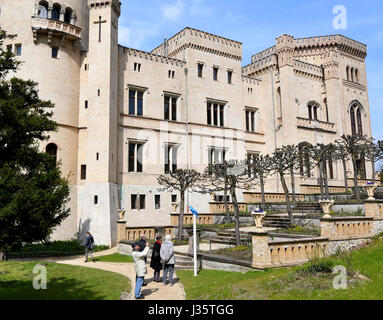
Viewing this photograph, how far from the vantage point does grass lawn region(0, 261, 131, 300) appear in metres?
10.2

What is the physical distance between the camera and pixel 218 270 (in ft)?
46.0

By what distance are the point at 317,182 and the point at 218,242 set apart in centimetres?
2081

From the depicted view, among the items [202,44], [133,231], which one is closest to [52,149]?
[133,231]

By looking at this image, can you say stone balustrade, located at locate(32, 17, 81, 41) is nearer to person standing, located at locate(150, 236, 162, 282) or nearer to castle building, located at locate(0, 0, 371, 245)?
castle building, located at locate(0, 0, 371, 245)

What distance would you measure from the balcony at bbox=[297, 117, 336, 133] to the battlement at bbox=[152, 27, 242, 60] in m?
9.40

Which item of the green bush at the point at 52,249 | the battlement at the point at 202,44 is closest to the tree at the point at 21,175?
the green bush at the point at 52,249

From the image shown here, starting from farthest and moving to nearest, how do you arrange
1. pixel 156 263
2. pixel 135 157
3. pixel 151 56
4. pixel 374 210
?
1. pixel 151 56
2. pixel 135 157
3. pixel 374 210
4. pixel 156 263

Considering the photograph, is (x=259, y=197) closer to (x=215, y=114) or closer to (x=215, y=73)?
(x=215, y=114)

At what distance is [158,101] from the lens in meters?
31.6

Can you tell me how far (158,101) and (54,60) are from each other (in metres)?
9.10

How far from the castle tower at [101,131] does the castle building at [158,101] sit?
8 cm

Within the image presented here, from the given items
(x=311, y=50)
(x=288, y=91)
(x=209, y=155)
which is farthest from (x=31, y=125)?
(x=311, y=50)

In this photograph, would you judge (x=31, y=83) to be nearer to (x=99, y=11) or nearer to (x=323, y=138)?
(x=99, y=11)

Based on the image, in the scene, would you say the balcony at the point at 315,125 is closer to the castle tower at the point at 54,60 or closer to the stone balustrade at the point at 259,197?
the stone balustrade at the point at 259,197
